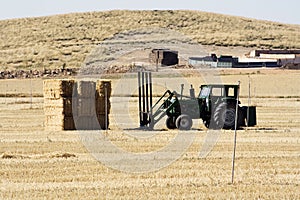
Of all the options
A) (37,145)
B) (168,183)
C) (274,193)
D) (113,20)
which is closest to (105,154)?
(37,145)

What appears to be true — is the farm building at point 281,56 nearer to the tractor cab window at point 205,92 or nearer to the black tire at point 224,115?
the tractor cab window at point 205,92

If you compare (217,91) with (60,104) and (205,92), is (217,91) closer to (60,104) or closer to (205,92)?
(205,92)

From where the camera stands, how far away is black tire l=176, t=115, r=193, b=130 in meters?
27.4

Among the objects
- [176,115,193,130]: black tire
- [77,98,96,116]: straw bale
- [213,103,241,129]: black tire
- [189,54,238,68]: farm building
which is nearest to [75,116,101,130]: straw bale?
[77,98,96,116]: straw bale

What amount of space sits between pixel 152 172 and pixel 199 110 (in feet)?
36.4

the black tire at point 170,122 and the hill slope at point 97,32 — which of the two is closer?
the black tire at point 170,122

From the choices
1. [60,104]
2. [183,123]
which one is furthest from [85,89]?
[183,123]

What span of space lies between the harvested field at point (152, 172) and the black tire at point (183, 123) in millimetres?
348

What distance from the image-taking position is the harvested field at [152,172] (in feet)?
47.6

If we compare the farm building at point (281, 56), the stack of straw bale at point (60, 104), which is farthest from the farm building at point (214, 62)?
the stack of straw bale at point (60, 104)

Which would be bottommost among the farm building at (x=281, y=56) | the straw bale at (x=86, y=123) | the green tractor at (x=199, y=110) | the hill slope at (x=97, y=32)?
the straw bale at (x=86, y=123)

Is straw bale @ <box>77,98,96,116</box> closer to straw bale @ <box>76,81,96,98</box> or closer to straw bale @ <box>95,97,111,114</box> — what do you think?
straw bale @ <box>76,81,96,98</box>

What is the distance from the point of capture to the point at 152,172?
17031mm

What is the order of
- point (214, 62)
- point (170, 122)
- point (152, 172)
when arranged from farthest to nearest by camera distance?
point (214, 62), point (170, 122), point (152, 172)
